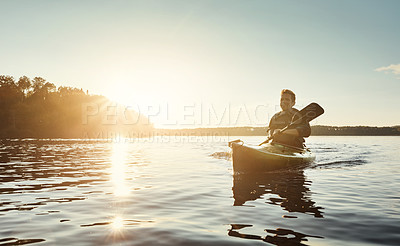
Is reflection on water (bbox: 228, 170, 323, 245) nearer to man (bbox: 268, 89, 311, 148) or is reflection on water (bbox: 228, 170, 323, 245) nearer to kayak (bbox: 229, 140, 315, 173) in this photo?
kayak (bbox: 229, 140, 315, 173)

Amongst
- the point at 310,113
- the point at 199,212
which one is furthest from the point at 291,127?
the point at 199,212

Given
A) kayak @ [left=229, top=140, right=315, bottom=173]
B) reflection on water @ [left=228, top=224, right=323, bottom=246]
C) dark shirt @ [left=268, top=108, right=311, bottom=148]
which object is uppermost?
dark shirt @ [left=268, top=108, right=311, bottom=148]

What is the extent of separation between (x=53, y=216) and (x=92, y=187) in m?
3.17

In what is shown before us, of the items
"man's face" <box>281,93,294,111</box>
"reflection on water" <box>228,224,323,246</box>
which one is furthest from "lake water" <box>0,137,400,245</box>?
"man's face" <box>281,93,294,111</box>

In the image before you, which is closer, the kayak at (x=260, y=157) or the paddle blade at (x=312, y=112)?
the kayak at (x=260, y=157)

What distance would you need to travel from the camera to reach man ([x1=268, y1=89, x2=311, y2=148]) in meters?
12.9

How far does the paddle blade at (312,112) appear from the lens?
41.7 feet

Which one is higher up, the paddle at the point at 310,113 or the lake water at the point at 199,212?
the paddle at the point at 310,113

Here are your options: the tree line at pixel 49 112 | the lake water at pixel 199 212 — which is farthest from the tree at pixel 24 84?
the lake water at pixel 199 212

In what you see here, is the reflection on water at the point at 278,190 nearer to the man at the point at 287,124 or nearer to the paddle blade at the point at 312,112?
the man at the point at 287,124

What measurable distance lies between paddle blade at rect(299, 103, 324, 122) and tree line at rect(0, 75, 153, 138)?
75299 millimetres

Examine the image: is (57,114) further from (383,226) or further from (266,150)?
(383,226)

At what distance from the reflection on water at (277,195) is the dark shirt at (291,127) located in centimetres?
192

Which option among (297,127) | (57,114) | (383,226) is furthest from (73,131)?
(383,226)
